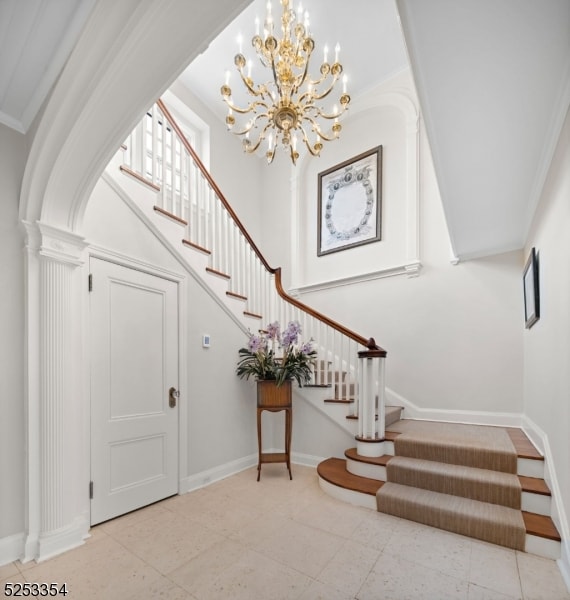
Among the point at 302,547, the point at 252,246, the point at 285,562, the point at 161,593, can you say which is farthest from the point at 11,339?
the point at 252,246

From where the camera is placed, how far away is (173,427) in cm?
313

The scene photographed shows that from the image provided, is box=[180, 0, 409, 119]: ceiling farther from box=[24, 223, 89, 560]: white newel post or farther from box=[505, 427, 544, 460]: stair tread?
box=[505, 427, 544, 460]: stair tread

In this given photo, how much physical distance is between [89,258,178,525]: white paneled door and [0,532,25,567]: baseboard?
1.48 ft

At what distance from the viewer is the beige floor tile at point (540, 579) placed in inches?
70.4

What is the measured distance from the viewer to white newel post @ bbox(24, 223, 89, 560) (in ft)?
7.14

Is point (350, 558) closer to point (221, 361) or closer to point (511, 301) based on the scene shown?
point (221, 361)

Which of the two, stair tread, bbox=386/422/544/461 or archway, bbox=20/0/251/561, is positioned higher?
archway, bbox=20/0/251/561

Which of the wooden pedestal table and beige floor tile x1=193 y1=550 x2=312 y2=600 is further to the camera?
the wooden pedestal table

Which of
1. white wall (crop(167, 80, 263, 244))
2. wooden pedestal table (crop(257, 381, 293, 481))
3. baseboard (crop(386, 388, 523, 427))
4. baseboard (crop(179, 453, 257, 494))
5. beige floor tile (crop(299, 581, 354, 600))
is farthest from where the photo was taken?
white wall (crop(167, 80, 263, 244))

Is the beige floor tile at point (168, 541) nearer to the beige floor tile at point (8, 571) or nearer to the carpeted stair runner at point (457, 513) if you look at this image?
the beige floor tile at point (8, 571)

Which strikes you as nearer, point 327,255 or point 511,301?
point 511,301

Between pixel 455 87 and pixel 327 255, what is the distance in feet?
11.5

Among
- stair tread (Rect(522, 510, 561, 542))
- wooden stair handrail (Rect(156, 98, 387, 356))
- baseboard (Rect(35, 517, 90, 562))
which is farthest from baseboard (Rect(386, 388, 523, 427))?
baseboard (Rect(35, 517, 90, 562))

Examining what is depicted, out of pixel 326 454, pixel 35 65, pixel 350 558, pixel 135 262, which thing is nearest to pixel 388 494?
pixel 350 558
